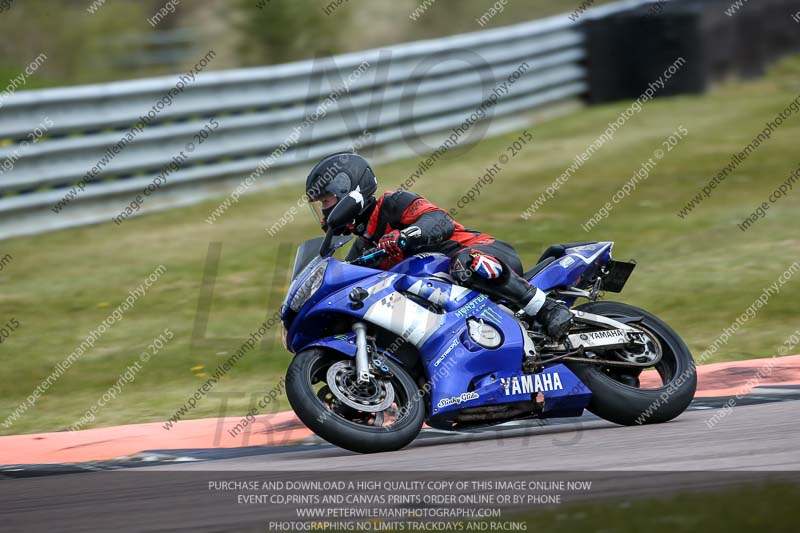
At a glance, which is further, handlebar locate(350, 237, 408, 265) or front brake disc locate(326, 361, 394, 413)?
handlebar locate(350, 237, 408, 265)

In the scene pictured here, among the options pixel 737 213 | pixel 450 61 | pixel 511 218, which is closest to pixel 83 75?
pixel 450 61

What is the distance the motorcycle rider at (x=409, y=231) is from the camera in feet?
21.3

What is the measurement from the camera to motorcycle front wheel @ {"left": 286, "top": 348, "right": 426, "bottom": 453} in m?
5.86

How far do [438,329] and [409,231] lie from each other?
585 mm

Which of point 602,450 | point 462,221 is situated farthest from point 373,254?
point 462,221

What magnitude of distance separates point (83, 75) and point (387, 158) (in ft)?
29.2

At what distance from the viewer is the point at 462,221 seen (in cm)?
1323

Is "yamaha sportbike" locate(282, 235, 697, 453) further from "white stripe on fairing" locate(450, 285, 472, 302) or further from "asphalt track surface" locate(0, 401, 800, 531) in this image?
"asphalt track surface" locate(0, 401, 800, 531)

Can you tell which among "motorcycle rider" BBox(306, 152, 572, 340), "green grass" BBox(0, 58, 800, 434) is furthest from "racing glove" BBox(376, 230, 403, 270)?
"green grass" BBox(0, 58, 800, 434)

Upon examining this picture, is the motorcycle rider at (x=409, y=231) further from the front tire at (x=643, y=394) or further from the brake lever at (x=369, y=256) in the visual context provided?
the front tire at (x=643, y=394)

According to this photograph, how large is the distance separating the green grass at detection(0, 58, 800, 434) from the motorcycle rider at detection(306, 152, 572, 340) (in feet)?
6.87

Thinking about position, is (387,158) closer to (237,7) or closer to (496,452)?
(237,7)

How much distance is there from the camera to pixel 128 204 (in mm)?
13828

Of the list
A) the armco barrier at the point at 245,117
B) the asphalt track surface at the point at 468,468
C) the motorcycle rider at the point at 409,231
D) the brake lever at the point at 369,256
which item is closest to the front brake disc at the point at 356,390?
the asphalt track surface at the point at 468,468
